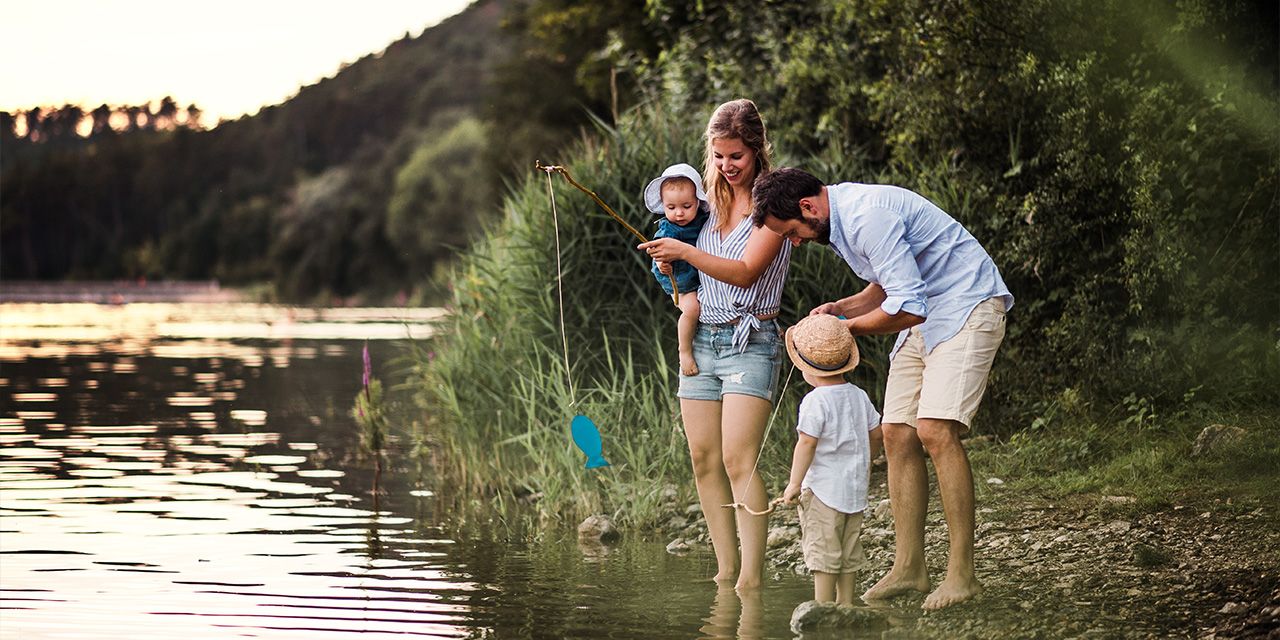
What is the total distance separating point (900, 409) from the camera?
21.8 ft

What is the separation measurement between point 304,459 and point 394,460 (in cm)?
73

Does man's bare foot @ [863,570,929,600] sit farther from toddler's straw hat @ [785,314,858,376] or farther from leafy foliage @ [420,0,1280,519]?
leafy foliage @ [420,0,1280,519]

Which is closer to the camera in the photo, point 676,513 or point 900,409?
point 900,409

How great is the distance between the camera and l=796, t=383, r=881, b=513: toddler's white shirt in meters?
6.42

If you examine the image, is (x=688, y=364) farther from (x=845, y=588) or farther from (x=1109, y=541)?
(x=1109, y=541)

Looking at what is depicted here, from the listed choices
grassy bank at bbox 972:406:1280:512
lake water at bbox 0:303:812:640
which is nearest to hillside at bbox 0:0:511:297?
lake water at bbox 0:303:812:640

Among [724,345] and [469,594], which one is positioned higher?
[724,345]

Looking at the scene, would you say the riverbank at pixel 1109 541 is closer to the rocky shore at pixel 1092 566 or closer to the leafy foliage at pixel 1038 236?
the rocky shore at pixel 1092 566

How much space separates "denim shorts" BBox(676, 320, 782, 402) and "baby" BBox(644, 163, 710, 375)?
0.15ft

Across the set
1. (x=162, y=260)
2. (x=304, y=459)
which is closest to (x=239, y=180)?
(x=162, y=260)

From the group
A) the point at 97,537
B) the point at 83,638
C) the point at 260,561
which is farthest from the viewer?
the point at 97,537

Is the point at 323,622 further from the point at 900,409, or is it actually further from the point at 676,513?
the point at 676,513

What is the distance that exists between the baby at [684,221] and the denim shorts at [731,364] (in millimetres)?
46

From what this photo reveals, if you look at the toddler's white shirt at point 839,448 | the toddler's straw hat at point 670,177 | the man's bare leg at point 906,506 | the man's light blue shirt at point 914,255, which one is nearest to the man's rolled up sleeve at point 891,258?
the man's light blue shirt at point 914,255
